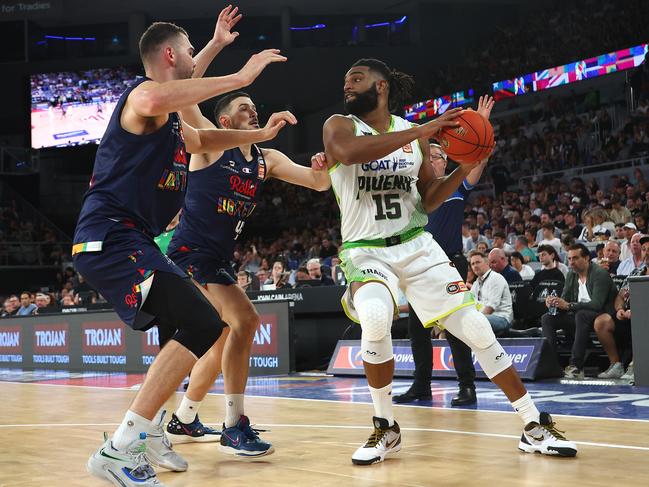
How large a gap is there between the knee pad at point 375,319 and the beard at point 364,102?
105cm

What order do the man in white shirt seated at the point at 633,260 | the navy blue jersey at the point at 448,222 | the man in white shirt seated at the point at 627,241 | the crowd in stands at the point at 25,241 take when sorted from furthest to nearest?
the crowd in stands at the point at 25,241, the man in white shirt seated at the point at 627,241, the man in white shirt seated at the point at 633,260, the navy blue jersey at the point at 448,222

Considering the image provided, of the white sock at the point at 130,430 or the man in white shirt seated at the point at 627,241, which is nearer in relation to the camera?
the white sock at the point at 130,430

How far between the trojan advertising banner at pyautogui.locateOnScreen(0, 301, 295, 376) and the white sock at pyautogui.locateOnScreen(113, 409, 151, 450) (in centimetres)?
730

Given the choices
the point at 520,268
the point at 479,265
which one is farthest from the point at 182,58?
the point at 520,268

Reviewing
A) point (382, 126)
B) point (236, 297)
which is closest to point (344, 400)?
point (236, 297)

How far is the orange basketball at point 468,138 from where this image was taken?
178 inches

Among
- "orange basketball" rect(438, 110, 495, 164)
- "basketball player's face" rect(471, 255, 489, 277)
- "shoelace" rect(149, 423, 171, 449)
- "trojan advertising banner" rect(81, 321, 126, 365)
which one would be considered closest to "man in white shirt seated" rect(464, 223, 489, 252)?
"basketball player's face" rect(471, 255, 489, 277)

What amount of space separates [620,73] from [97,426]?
19.2 m

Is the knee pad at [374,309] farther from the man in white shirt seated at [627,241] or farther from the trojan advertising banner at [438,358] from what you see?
the man in white shirt seated at [627,241]

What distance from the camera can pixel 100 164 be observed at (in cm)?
391

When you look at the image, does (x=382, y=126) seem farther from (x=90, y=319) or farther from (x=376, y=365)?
(x=90, y=319)

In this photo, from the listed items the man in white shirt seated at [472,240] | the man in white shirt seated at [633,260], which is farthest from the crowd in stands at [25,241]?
the man in white shirt seated at [633,260]

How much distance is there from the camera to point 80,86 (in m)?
28.5

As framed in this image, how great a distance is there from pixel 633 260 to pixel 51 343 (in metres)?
10.2
